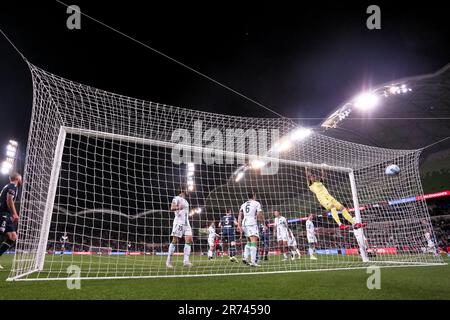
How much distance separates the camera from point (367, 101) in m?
20.3

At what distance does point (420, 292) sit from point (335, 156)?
27.5ft

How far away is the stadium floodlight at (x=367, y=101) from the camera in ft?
63.7

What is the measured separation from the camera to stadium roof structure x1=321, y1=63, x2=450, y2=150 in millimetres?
19812

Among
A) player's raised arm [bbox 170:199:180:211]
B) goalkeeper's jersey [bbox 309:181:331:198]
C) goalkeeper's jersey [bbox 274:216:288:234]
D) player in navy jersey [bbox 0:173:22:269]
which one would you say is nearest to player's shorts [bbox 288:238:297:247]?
goalkeeper's jersey [bbox 274:216:288:234]

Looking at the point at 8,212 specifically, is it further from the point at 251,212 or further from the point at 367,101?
the point at 367,101

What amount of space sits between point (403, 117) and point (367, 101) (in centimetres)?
641

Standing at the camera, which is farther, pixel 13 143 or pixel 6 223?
pixel 13 143

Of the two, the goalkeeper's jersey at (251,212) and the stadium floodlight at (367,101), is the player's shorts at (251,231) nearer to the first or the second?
the goalkeeper's jersey at (251,212)

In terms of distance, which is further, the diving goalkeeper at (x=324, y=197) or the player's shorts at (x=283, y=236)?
the player's shorts at (x=283, y=236)

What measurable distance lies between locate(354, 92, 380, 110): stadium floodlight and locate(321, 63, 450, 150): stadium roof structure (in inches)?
12.4

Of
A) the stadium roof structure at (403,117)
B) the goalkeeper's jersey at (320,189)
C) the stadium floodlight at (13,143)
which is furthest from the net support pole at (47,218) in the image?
the stadium floodlight at (13,143)

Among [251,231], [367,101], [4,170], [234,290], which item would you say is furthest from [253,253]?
[4,170]

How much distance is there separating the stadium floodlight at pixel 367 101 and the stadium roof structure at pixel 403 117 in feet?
1.03
